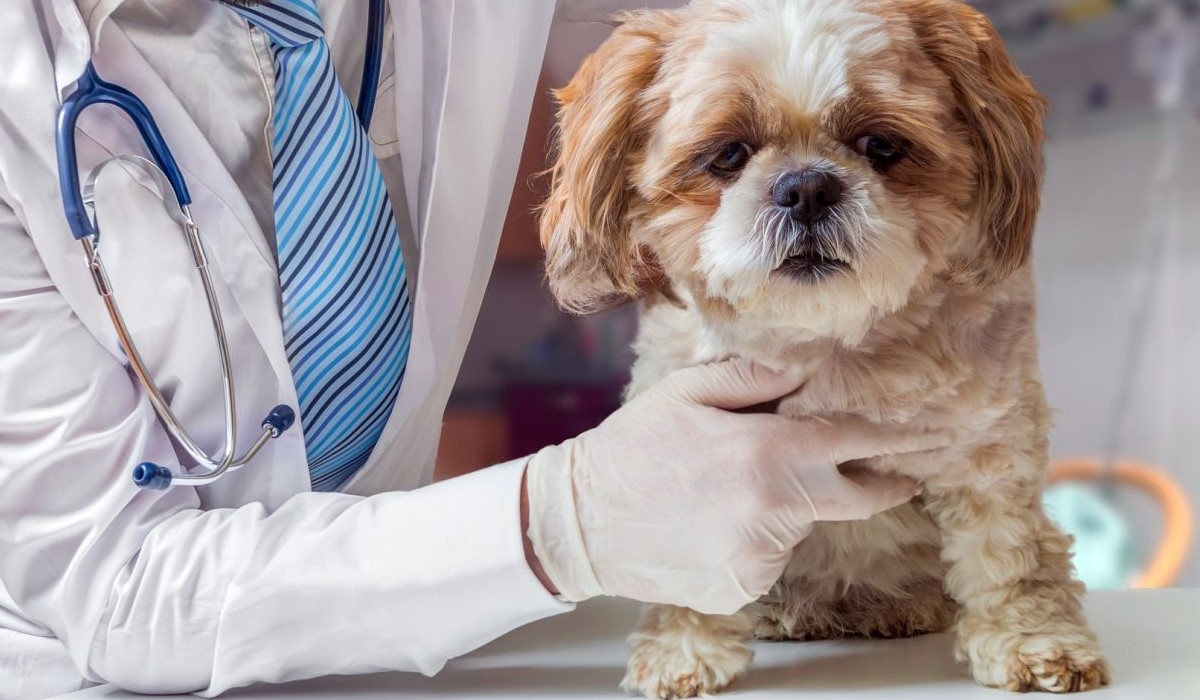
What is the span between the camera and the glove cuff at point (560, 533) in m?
0.94

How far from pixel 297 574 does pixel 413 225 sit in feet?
1.40

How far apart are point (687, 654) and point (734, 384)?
24cm

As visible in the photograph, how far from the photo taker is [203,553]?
0.97 m

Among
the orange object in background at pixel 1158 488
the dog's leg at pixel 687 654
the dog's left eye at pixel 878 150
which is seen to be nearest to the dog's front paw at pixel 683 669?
the dog's leg at pixel 687 654

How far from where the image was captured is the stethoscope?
0.94 m

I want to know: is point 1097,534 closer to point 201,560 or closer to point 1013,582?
point 1013,582

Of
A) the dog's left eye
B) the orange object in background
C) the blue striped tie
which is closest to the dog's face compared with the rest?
the dog's left eye

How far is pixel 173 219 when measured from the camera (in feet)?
3.38

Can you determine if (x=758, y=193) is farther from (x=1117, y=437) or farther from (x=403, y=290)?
(x=1117, y=437)

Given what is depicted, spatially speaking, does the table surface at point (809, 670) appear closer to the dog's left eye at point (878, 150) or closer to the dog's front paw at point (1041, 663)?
the dog's front paw at point (1041, 663)

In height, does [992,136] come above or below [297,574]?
above

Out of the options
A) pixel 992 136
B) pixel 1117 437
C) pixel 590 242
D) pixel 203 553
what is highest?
pixel 992 136

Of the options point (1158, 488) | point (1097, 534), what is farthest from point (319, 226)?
point (1158, 488)

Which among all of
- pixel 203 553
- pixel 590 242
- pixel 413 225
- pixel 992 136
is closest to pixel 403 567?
pixel 203 553
